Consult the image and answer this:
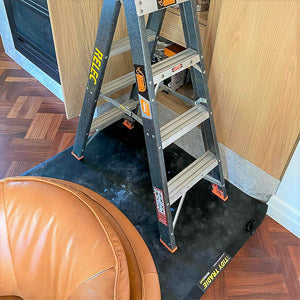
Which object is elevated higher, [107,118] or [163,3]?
[163,3]

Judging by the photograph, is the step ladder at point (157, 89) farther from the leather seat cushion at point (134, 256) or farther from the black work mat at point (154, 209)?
the leather seat cushion at point (134, 256)

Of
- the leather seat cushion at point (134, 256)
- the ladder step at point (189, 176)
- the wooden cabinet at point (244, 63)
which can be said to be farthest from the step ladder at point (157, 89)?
the leather seat cushion at point (134, 256)

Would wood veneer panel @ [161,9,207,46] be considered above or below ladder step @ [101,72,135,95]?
above

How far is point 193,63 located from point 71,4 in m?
0.65

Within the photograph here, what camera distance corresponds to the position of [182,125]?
1320 millimetres

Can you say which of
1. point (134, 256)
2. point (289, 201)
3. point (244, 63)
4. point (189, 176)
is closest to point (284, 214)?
point (289, 201)

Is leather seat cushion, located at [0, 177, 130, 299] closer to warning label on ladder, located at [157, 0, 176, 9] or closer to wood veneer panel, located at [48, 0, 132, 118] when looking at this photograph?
warning label on ladder, located at [157, 0, 176, 9]

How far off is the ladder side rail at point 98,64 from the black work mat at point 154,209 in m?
0.15

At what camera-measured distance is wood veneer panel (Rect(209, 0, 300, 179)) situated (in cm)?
119

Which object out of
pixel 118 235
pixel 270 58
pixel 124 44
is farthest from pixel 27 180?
pixel 270 58

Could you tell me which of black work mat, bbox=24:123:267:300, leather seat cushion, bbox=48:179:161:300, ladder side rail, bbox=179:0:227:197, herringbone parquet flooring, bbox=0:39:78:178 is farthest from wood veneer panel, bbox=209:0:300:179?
herringbone parquet flooring, bbox=0:39:78:178

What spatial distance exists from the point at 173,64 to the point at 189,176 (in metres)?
0.50

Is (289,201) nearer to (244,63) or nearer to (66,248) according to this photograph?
(244,63)

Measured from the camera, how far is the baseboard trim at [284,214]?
1.57m
